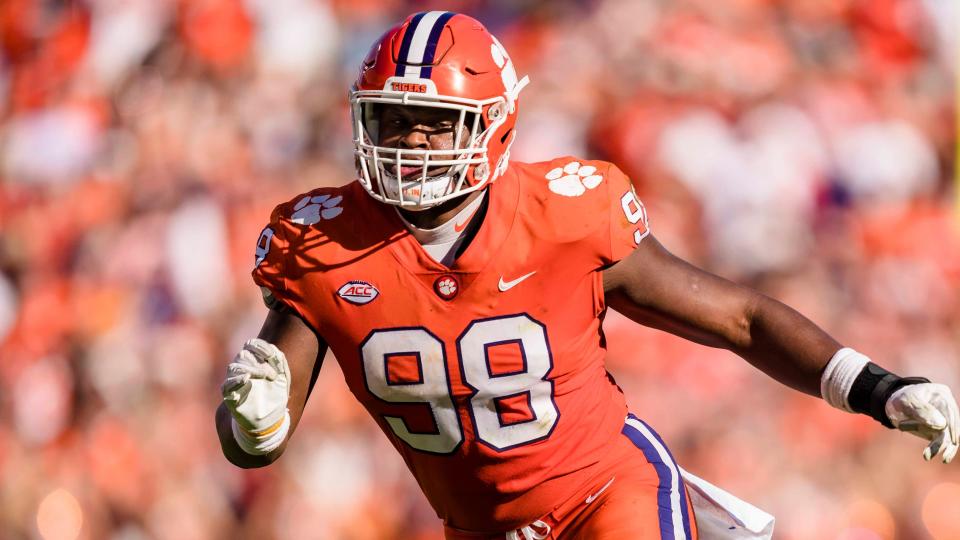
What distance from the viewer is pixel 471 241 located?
244cm

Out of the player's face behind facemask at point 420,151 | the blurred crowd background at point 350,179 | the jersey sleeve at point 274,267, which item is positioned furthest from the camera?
the blurred crowd background at point 350,179

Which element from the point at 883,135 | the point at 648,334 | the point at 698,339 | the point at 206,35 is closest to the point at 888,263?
the point at 883,135

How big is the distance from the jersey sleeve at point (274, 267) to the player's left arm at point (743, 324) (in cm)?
64

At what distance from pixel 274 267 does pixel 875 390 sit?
1190 mm

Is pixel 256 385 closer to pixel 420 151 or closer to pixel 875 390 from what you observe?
pixel 420 151

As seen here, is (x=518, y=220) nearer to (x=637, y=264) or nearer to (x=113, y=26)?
(x=637, y=264)

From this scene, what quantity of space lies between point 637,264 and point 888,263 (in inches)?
90.8

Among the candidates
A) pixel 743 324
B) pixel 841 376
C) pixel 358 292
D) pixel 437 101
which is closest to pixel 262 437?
pixel 358 292

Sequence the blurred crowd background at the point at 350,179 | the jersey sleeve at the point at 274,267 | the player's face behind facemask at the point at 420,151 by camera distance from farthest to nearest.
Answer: the blurred crowd background at the point at 350,179 < the jersey sleeve at the point at 274,267 < the player's face behind facemask at the point at 420,151

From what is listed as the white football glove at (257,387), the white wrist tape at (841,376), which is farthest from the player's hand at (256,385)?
the white wrist tape at (841,376)

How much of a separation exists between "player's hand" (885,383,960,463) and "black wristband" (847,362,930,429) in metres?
0.03

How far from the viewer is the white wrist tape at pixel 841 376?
2395 mm

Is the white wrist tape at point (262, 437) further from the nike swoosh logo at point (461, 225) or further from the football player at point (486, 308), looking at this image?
the nike swoosh logo at point (461, 225)

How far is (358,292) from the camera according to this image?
2398 mm
